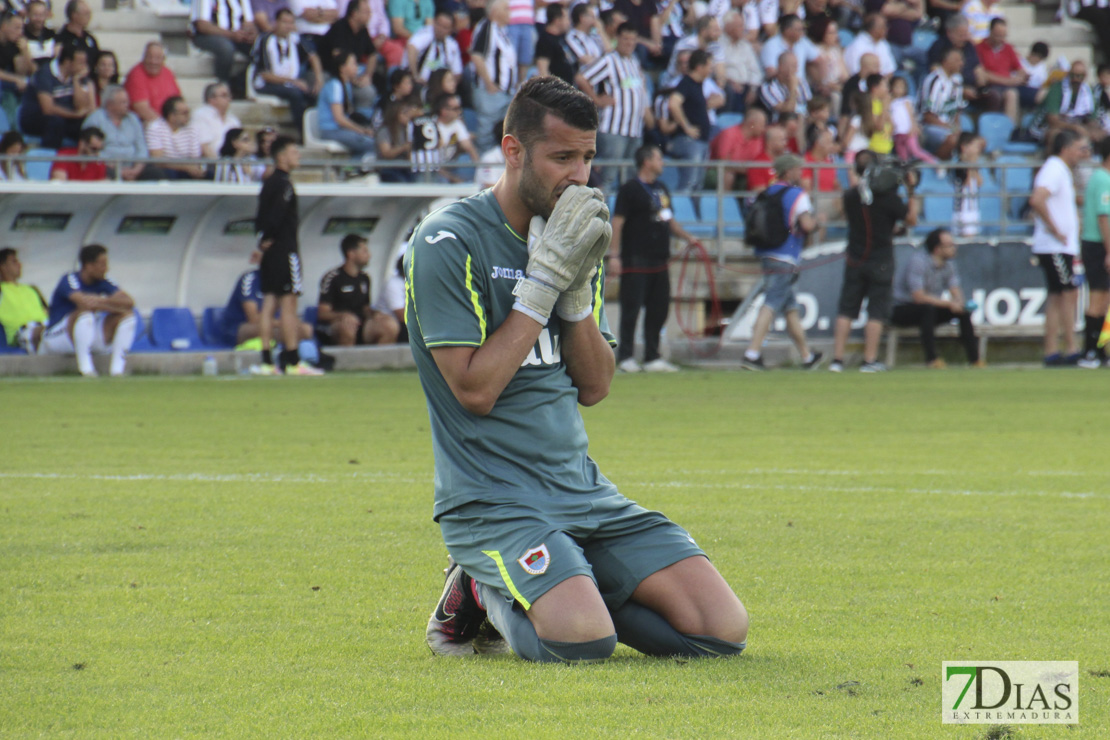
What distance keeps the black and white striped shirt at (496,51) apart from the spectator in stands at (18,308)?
6557 millimetres

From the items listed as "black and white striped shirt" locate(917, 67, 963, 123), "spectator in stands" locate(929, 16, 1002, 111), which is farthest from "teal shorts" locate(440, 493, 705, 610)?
"spectator in stands" locate(929, 16, 1002, 111)

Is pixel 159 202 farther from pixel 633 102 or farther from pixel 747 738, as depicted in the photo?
pixel 747 738

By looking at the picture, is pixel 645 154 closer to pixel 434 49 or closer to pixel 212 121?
pixel 434 49

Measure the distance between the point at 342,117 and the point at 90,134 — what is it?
3.27 meters

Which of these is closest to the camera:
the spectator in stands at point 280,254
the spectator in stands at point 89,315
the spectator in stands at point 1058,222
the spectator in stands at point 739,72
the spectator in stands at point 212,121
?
the spectator in stands at point 280,254

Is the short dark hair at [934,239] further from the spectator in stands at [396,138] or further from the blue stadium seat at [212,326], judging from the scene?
the blue stadium seat at [212,326]

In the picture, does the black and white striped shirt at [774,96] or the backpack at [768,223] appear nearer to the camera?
the backpack at [768,223]

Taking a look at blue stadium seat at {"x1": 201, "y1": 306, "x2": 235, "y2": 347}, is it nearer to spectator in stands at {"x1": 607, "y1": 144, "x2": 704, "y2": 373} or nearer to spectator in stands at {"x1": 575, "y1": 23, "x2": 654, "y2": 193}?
spectator in stands at {"x1": 607, "y1": 144, "x2": 704, "y2": 373}

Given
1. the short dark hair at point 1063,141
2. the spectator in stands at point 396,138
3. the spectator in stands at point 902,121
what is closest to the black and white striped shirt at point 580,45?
the spectator in stands at point 396,138

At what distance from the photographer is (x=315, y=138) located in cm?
1838

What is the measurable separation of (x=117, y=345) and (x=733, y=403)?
6.66 m

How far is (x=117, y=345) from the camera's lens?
50.3ft

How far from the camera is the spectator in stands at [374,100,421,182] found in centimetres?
1758

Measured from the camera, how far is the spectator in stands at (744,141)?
18.8 metres
